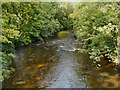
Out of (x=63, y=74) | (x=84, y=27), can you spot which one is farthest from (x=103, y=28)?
(x=63, y=74)

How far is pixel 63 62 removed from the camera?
214 inches

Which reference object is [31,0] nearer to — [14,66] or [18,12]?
[18,12]

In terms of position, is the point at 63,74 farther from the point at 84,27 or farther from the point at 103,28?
the point at 84,27

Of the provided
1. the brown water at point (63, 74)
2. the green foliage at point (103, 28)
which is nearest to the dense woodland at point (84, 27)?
the green foliage at point (103, 28)

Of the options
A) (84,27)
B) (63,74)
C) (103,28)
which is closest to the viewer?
(63,74)

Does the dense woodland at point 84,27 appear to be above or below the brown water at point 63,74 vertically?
above

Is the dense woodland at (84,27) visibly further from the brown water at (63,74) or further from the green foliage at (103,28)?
the brown water at (63,74)

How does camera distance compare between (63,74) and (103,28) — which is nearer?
(63,74)

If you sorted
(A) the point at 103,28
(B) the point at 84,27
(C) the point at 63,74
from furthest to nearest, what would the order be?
(B) the point at 84,27, (A) the point at 103,28, (C) the point at 63,74

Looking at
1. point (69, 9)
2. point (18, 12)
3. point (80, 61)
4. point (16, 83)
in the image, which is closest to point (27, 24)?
point (18, 12)

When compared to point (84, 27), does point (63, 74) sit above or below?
below

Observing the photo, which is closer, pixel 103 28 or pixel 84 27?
pixel 103 28

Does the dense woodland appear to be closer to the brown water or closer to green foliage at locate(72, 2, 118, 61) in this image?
green foliage at locate(72, 2, 118, 61)

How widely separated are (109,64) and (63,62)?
1929 millimetres
